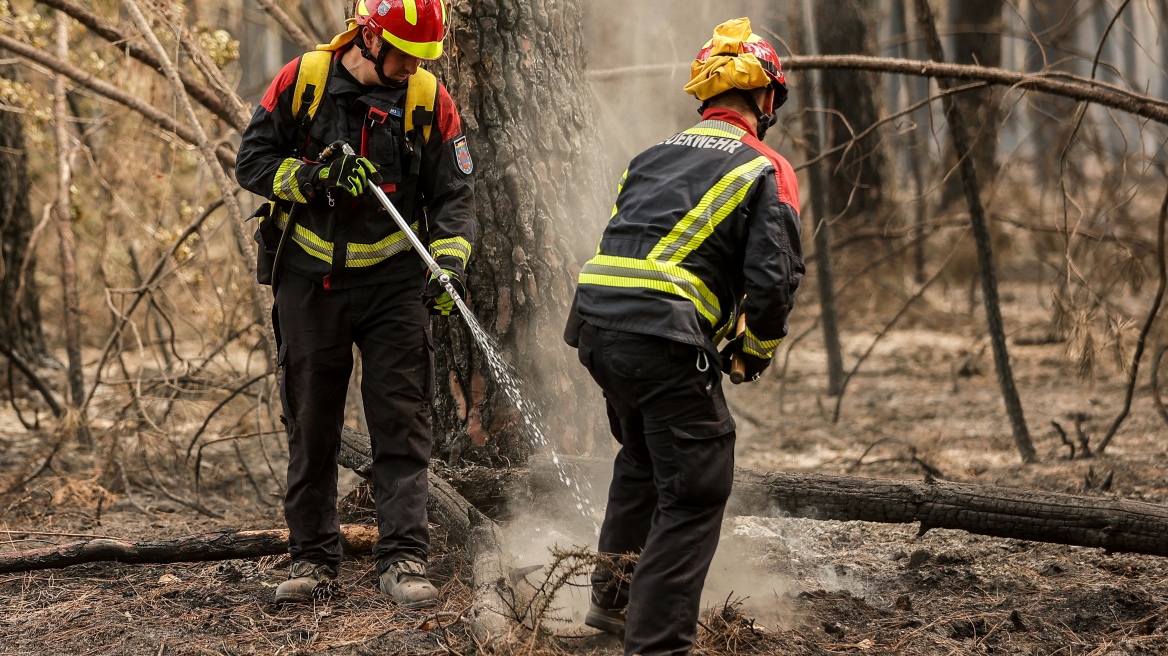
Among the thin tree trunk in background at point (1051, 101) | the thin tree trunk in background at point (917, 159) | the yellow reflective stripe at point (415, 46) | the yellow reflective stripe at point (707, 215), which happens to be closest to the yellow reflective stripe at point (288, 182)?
the yellow reflective stripe at point (415, 46)

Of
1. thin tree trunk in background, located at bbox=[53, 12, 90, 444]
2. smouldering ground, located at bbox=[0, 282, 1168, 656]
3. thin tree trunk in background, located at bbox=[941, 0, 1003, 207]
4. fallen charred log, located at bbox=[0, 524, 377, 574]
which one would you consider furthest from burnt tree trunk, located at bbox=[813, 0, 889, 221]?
fallen charred log, located at bbox=[0, 524, 377, 574]

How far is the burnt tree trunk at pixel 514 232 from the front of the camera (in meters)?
4.48

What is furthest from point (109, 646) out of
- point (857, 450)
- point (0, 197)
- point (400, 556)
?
point (0, 197)

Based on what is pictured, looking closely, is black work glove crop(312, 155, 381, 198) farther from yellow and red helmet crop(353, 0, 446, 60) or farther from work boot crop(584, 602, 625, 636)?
work boot crop(584, 602, 625, 636)

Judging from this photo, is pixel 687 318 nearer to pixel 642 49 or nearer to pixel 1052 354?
pixel 642 49

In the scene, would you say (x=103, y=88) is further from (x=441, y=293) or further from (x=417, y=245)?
(x=441, y=293)

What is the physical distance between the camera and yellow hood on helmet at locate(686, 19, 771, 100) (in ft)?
10.3

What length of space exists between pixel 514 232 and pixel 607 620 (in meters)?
1.75

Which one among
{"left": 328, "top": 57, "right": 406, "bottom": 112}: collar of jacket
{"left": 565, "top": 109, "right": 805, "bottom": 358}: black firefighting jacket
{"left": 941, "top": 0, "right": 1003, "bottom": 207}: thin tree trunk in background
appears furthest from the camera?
A: {"left": 941, "top": 0, "right": 1003, "bottom": 207}: thin tree trunk in background

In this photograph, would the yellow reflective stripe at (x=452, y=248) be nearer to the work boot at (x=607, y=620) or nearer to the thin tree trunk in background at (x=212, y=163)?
the work boot at (x=607, y=620)

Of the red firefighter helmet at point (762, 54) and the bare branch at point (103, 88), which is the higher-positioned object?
the bare branch at point (103, 88)

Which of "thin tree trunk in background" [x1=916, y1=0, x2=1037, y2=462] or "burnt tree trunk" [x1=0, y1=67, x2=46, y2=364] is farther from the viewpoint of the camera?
"burnt tree trunk" [x1=0, y1=67, x2=46, y2=364]

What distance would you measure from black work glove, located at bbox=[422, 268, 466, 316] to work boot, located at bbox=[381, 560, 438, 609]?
0.92 m

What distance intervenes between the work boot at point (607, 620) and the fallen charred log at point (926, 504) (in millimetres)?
937
